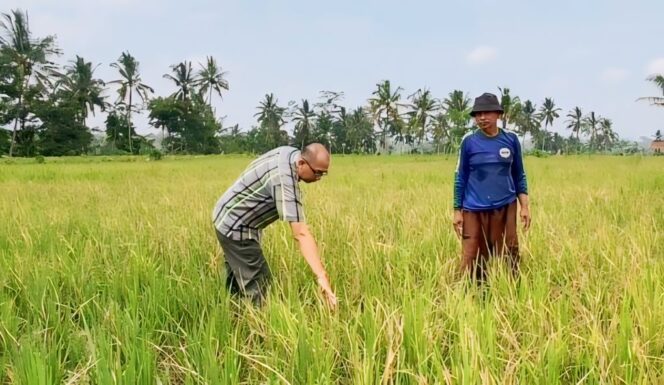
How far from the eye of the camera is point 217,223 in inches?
109

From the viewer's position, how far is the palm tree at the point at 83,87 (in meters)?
34.2

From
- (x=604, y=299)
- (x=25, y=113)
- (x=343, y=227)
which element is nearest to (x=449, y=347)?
(x=604, y=299)

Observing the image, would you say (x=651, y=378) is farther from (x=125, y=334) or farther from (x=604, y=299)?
(x=125, y=334)

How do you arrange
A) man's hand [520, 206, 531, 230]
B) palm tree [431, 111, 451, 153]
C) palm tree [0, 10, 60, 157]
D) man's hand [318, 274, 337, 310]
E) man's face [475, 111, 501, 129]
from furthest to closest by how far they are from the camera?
palm tree [431, 111, 451, 153] → palm tree [0, 10, 60, 157] → man's hand [520, 206, 531, 230] → man's face [475, 111, 501, 129] → man's hand [318, 274, 337, 310]

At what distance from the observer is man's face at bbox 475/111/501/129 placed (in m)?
3.12

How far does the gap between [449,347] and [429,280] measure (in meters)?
0.56

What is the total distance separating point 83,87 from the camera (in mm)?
34719

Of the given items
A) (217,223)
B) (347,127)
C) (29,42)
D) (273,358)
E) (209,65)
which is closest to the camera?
(273,358)

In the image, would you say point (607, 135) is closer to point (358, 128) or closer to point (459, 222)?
point (358, 128)

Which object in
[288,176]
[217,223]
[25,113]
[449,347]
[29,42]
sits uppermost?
[29,42]

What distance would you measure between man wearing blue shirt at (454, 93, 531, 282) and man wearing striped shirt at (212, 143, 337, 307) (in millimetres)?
1308

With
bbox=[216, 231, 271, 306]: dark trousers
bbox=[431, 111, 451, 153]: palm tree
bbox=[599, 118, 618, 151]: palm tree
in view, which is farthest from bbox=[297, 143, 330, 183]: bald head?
bbox=[599, 118, 618, 151]: palm tree

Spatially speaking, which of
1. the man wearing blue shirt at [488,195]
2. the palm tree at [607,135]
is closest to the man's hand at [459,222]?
the man wearing blue shirt at [488,195]

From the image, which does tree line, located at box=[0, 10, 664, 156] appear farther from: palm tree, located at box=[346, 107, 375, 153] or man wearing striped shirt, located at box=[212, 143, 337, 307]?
man wearing striped shirt, located at box=[212, 143, 337, 307]
